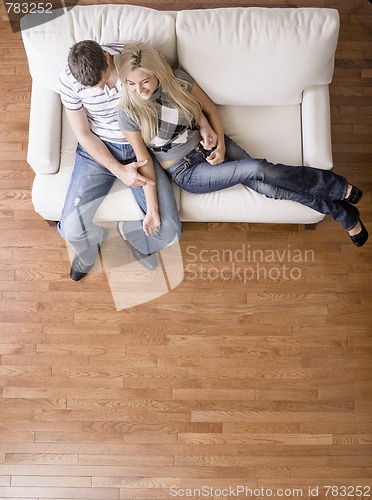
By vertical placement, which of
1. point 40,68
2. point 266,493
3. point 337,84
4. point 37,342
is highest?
point 40,68

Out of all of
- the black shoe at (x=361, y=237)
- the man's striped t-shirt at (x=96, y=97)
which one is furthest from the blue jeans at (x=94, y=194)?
the black shoe at (x=361, y=237)

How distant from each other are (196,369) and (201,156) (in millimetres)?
876

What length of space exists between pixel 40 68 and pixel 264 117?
865 millimetres

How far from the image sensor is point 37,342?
244 centimetres

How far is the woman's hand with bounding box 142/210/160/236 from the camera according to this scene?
215 cm

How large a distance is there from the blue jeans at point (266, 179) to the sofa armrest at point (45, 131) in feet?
1.43

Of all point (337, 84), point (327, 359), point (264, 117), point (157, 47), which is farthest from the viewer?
point (337, 84)

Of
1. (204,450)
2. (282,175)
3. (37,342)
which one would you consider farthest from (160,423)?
(282,175)

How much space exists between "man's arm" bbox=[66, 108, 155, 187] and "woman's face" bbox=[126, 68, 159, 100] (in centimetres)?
26

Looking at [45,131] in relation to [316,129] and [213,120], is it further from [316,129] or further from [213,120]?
[316,129]

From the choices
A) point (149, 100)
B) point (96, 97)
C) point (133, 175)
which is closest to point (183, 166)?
point (133, 175)

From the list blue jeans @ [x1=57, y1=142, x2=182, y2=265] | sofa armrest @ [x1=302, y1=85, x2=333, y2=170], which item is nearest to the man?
blue jeans @ [x1=57, y1=142, x2=182, y2=265]

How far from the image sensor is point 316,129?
2168 millimetres

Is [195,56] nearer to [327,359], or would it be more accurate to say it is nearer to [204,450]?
[327,359]
